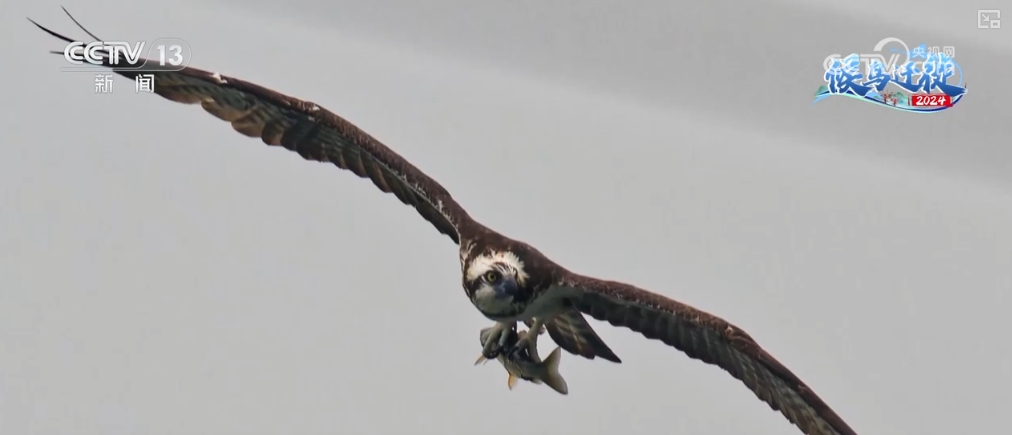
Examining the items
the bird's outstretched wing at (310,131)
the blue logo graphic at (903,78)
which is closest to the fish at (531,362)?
the bird's outstretched wing at (310,131)

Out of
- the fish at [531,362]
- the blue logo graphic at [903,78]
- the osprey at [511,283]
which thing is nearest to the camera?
the osprey at [511,283]

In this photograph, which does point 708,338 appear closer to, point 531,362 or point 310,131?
point 531,362

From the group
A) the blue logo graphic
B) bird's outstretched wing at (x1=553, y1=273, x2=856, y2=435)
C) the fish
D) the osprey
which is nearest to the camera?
bird's outstretched wing at (x1=553, y1=273, x2=856, y2=435)

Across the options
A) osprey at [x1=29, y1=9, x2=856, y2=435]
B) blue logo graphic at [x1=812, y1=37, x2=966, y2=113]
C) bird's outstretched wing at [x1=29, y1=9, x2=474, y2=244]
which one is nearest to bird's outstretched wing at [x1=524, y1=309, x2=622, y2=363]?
osprey at [x1=29, y1=9, x2=856, y2=435]

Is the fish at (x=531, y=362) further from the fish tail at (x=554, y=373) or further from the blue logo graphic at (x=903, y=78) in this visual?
the blue logo graphic at (x=903, y=78)

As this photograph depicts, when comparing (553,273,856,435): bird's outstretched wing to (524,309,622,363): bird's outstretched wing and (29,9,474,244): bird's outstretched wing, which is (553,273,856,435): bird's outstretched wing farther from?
(29,9,474,244): bird's outstretched wing

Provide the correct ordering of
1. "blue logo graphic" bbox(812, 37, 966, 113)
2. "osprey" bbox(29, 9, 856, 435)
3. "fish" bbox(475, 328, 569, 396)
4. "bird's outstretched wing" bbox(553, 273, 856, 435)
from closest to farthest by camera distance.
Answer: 1. "bird's outstretched wing" bbox(553, 273, 856, 435)
2. "osprey" bbox(29, 9, 856, 435)
3. "fish" bbox(475, 328, 569, 396)
4. "blue logo graphic" bbox(812, 37, 966, 113)

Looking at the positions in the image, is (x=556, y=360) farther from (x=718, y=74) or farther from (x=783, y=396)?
(x=718, y=74)
